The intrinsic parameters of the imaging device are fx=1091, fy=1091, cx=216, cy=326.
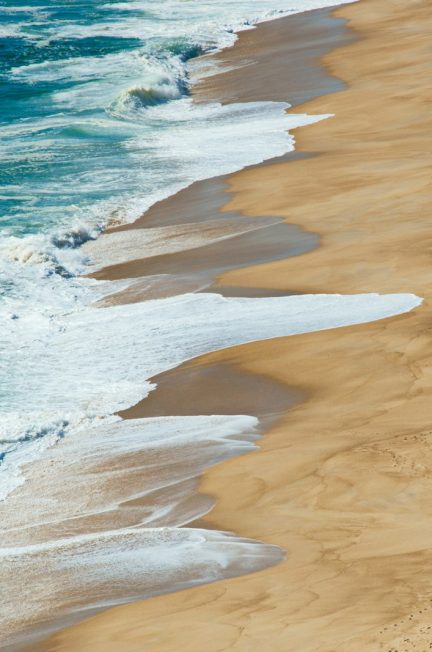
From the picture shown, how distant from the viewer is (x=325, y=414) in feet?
27.2

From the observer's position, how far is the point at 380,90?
67.8ft

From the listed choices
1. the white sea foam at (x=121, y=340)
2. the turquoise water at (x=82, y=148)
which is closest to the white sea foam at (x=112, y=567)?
the turquoise water at (x=82, y=148)

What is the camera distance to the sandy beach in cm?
532

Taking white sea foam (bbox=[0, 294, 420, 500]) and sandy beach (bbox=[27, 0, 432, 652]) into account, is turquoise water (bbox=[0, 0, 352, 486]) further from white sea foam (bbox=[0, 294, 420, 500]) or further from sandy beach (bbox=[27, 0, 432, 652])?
sandy beach (bbox=[27, 0, 432, 652])

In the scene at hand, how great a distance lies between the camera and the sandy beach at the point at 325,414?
5316 millimetres

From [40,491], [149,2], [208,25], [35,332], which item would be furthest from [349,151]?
[149,2]

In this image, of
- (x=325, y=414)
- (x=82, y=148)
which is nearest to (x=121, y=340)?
(x=325, y=414)

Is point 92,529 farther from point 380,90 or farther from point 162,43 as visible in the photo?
point 162,43

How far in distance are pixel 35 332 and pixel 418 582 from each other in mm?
6795

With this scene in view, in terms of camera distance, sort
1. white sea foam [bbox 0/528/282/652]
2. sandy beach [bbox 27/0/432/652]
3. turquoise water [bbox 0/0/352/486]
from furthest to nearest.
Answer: turquoise water [bbox 0/0/352/486] → white sea foam [bbox 0/528/282/652] → sandy beach [bbox 27/0/432/652]

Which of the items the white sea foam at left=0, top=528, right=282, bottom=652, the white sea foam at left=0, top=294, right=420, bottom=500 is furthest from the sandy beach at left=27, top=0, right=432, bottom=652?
the white sea foam at left=0, top=294, right=420, bottom=500

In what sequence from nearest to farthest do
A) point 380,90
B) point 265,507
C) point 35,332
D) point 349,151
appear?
point 265,507 < point 35,332 < point 349,151 < point 380,90

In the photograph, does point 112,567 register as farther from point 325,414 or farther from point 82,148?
point 82,148

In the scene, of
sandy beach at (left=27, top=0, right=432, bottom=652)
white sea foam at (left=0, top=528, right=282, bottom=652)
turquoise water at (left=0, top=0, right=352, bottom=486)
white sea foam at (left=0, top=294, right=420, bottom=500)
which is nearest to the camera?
sandy beach at (left=27, top=0, right=432, bottom=652)
